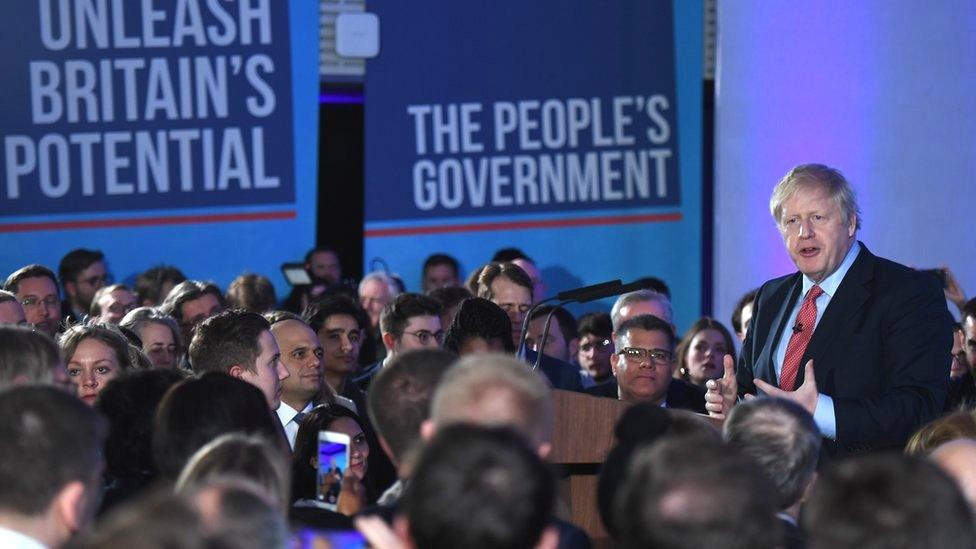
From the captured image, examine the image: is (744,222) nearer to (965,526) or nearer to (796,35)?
(796,35)

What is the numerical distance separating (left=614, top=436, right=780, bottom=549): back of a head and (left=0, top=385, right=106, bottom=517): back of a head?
92 cm

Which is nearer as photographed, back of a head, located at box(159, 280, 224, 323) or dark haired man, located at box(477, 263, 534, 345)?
dark haired man, located at box(477, 263, 534, 345)

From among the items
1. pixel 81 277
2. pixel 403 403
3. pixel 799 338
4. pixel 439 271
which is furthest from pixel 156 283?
pixel 403 403

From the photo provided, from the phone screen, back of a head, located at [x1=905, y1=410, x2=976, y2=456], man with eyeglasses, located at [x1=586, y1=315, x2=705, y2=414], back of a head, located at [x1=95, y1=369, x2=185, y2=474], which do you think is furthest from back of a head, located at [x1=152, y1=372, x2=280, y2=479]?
man with eyeglasses, located at [x1=586, y1=315, x2=705, y2=414]

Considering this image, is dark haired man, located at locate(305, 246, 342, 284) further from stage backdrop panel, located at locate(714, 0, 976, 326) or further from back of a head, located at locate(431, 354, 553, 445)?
back of a head, located at locate(431, 354, 553, 445)

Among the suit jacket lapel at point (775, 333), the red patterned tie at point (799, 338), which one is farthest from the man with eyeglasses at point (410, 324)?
the red patterned tie at point (799, 338)

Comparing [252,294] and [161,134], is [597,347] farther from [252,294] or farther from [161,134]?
[161,134]

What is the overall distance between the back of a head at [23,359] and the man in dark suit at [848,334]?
1715 mm

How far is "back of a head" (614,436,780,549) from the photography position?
6.33ft

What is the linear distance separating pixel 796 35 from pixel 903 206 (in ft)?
3.35

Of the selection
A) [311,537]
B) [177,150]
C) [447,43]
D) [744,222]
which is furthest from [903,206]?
[311,537]

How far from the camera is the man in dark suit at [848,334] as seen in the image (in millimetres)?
3818

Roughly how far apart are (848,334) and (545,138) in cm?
539

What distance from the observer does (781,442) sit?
286cm
